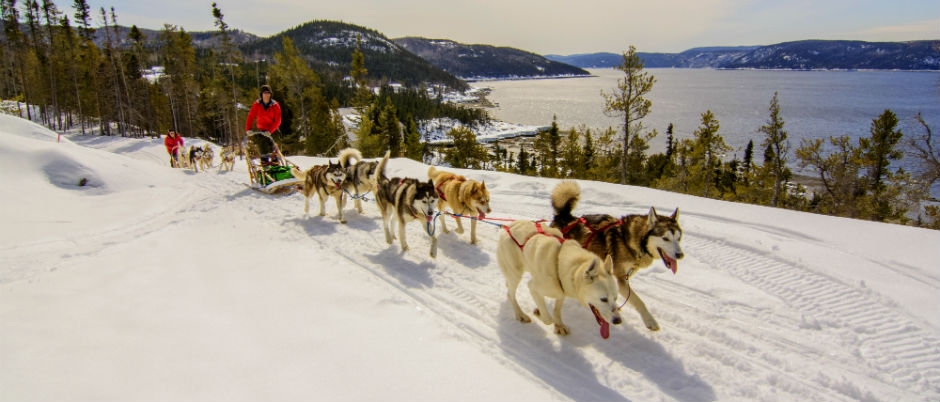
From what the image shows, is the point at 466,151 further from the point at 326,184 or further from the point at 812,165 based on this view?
the point at 326,184

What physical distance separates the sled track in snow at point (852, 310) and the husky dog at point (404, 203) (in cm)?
438

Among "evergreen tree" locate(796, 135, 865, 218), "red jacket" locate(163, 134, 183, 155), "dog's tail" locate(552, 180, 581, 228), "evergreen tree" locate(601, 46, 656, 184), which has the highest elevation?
"evergreen tree" locate(601, 46, 656, 184)

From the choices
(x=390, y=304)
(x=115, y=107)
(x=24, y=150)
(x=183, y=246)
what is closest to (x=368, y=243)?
(x=390, y=304)

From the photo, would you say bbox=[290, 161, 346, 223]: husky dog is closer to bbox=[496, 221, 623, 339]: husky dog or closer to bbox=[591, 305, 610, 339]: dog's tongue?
bbox=[496, 221, 623, 339]: husky dog

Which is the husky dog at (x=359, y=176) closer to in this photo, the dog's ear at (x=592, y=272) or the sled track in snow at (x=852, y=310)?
the dog's ear at (x=592, y=272)

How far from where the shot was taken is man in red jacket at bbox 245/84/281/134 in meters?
9.95

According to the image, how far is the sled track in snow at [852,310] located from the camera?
12.4 ft

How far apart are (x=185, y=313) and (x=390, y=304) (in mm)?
2122

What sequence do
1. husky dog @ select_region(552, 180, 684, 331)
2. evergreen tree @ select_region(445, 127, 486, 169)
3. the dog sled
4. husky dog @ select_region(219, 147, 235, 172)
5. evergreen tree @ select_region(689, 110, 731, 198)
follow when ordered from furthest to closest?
evergreen tree @ select_region(445, 127, 486, 169)
evergreen tree @ select_region(689, 110, 731, 198)
husky dog @ select_region(219, 147, 235, 172)
the dog sled
husky dog @ select_region(552, 180, 684, 331)

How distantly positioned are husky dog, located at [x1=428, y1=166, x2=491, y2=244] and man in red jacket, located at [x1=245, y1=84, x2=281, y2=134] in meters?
5.28

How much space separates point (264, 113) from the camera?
1006cm

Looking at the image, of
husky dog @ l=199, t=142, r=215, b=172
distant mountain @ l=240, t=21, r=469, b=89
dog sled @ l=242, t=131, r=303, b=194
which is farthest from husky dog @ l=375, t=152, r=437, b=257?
distant mountain @ l=240, t=21, r=469, b=89

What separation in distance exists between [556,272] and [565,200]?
1627mm

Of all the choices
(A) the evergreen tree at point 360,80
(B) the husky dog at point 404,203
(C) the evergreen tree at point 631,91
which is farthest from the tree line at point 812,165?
(B) the husky dog at point 404,203
